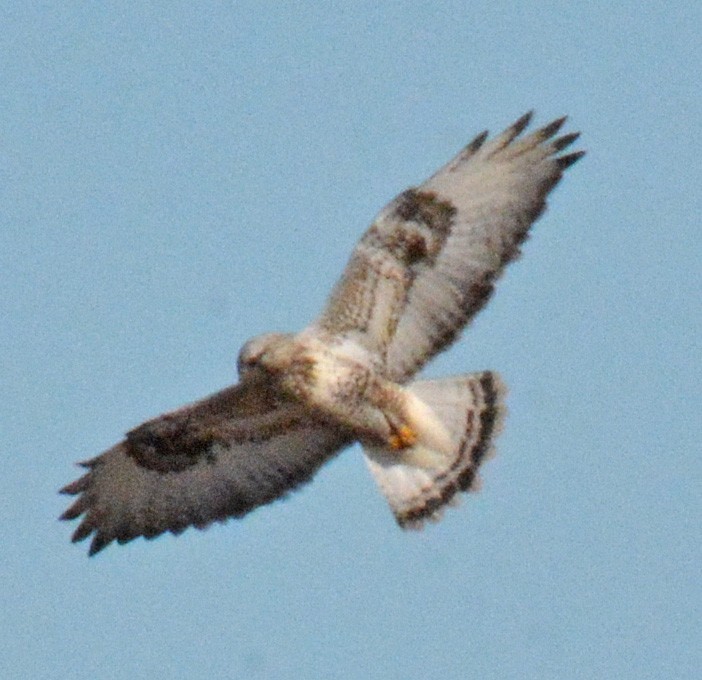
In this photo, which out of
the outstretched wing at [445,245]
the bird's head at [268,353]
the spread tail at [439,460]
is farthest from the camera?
the spread tail at [439,460]

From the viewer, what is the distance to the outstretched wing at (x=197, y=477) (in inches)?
358

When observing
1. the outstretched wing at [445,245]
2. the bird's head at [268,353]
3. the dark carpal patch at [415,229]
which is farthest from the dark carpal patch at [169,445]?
the dark carpal patch at [415,229]

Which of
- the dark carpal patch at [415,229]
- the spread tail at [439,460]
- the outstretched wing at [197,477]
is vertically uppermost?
the dark carpal patch at [415,229]

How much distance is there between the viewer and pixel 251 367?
8.59m

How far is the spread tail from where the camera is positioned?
908 centimetres

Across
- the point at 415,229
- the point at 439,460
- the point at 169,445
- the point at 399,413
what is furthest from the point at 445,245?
the point at 169,445

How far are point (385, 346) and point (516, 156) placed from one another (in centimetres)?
124

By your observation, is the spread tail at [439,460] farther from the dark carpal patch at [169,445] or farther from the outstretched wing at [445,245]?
the dark carpal patch at [169,445]

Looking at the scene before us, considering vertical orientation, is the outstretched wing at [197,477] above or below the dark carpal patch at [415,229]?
below

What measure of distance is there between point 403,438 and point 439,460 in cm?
33

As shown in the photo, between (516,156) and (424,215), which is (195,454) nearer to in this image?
(424,215)

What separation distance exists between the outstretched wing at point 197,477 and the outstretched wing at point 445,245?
643mm

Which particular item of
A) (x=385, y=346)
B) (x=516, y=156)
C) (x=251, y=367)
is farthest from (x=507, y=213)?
(x=251, y=367)

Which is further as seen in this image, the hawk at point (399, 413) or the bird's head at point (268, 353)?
the hawk at point (399, 413)
